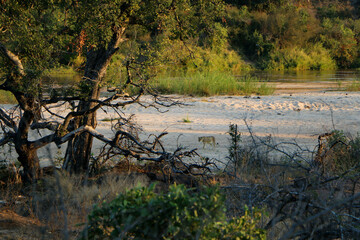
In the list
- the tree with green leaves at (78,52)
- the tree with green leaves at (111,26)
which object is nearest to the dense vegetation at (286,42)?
the tree with green leaves at (111,26)

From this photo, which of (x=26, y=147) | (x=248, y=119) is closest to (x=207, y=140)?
(x=248, y=119)

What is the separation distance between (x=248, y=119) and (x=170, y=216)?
10.3 meters

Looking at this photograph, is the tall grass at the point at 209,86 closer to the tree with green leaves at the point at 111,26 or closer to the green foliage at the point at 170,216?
the tree with green leaves at the point at 111,26

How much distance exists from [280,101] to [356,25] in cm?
3042

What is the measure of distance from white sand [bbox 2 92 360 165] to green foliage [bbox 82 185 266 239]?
585 cm

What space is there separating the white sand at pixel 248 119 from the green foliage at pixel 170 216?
5851 millimetres

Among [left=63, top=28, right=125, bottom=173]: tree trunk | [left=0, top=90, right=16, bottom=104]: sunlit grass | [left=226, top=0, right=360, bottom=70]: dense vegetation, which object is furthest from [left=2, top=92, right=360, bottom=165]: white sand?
[left=226, top=0, right=360, bottom=70]: dense vegetation

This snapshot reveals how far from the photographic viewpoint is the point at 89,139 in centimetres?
696

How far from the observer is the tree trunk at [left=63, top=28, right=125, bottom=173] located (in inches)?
266

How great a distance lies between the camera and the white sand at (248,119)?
33.4ft

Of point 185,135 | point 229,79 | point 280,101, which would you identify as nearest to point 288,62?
point 229,79

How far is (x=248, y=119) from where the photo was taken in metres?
12.8

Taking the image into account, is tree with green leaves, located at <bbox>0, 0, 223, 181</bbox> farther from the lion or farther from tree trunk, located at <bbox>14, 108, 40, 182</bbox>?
the lion

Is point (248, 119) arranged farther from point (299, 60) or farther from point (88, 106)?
point (299, 60)
